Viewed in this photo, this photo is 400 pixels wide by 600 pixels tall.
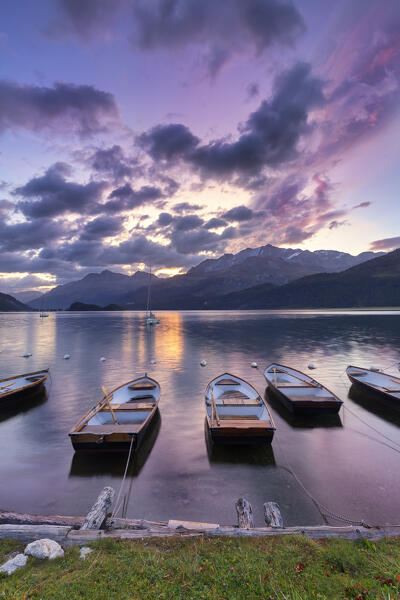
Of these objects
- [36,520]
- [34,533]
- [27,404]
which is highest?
[34,533]

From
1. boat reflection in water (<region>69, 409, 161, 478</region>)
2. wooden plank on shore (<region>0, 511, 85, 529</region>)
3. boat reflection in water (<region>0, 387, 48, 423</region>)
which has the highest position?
wooden plank on shore (<region>0, 511, 85, 529</region>)

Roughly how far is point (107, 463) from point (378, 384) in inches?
899

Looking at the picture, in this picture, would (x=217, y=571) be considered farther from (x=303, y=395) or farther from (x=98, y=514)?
Answer: (x=303, y=395)

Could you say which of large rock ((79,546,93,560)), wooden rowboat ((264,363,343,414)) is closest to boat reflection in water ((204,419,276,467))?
wooden rowboat ((264,363,343,414))

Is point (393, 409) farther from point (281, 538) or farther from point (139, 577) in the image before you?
point (139, 577)

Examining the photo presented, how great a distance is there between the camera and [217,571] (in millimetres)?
5984

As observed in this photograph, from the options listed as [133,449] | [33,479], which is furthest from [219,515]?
[33,479]

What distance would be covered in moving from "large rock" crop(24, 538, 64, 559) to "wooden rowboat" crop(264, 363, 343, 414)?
50.6 ft

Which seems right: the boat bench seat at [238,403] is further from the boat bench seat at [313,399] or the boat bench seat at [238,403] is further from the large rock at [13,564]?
the large rock at [13,564]

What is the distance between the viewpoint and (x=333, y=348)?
2050 inches

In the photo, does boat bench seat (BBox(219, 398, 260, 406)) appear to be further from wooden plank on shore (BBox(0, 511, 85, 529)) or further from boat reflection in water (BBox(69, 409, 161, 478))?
wooden plank on shore (BBox(0, 511, 85, 529))

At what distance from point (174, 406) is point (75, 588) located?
1735 centimetres

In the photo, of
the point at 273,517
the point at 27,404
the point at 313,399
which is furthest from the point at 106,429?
the point at 27,404

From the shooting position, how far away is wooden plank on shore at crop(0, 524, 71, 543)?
727 cm
